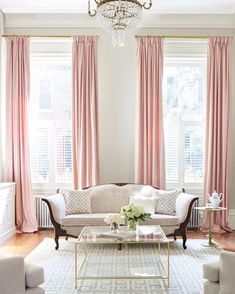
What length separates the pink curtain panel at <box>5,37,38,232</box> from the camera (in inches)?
260

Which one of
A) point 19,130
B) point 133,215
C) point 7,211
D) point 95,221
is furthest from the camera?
point 19,130

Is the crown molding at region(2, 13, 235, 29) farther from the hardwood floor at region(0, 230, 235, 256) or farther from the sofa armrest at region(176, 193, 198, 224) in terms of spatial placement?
the hardwood floor at region(0, 230, 235, 256)

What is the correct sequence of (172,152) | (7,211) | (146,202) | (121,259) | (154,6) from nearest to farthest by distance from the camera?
(121,259) → (146,202) → (7,211) → (154,6) → (172,152)

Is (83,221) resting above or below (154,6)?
below

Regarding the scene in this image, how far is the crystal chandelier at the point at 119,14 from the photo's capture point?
3975 millimetres

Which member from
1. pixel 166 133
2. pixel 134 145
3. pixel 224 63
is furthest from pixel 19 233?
pixel 224 63

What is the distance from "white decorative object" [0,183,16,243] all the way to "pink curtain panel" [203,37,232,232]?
3.44 m

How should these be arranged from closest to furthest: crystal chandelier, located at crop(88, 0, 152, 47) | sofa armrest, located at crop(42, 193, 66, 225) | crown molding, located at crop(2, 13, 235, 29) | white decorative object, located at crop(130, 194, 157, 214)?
crystal chandelier, located at crop(88, 0, 152, 47)
sofa armrest, located at crop(42, 193, 66, 225)
white decorative object, located at crop(130, 194, 157, 214)
crown molding, located at crop(2, 13, 235, 29)

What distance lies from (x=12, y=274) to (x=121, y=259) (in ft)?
7.72

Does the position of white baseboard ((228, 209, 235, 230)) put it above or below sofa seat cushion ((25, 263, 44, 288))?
below

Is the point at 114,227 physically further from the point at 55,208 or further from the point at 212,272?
the point at 212,272

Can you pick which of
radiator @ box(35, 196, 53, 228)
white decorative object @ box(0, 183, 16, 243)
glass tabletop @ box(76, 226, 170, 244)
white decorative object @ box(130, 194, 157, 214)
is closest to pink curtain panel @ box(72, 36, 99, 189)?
radiator @ box(35, 196, 53, 228)

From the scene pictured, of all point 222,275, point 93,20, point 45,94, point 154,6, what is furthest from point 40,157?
point 222,275

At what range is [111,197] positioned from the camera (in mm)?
6145
